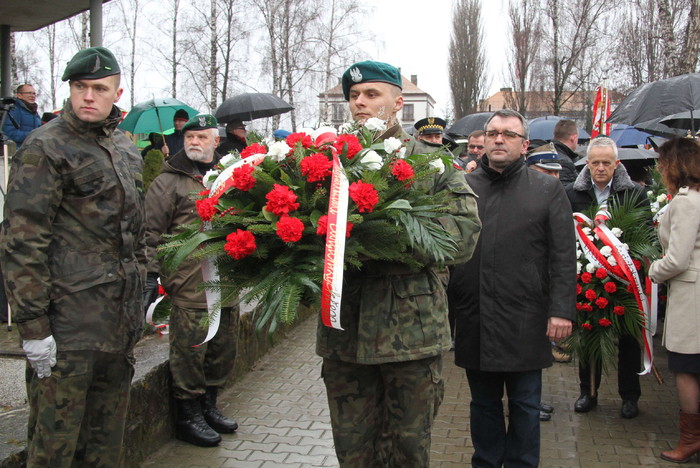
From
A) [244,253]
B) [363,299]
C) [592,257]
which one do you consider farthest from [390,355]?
[592,257]

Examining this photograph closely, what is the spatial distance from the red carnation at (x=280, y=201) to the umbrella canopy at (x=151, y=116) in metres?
8.08

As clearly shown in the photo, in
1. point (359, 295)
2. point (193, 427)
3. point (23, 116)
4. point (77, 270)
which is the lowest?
point (193, 427)

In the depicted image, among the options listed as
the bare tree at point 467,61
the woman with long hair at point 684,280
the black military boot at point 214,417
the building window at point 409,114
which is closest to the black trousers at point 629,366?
the woman with long hair at point 684,280

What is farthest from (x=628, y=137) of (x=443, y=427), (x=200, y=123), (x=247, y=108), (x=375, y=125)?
(x=375, y=125)

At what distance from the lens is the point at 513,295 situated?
3.90 metres

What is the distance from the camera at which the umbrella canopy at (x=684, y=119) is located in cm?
743

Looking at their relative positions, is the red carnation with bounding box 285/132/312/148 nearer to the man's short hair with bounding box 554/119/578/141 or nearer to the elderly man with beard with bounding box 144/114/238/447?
the elderly man with beard with bounding box 144/114/238/447

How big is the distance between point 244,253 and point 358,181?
52cm

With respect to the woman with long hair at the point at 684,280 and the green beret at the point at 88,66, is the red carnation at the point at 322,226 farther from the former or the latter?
the woman with long hair at the point at 684,280

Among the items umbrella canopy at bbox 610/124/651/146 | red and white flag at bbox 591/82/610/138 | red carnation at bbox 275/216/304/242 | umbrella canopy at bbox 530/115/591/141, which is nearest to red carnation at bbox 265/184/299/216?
red carnation at bbox 275/216/304/242

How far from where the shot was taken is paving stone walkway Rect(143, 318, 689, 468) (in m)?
4.43

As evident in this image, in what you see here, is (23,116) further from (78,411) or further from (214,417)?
(78,411)

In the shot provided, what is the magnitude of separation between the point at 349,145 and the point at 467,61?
1774 inches

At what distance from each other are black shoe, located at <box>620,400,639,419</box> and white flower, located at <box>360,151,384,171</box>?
367 cm
